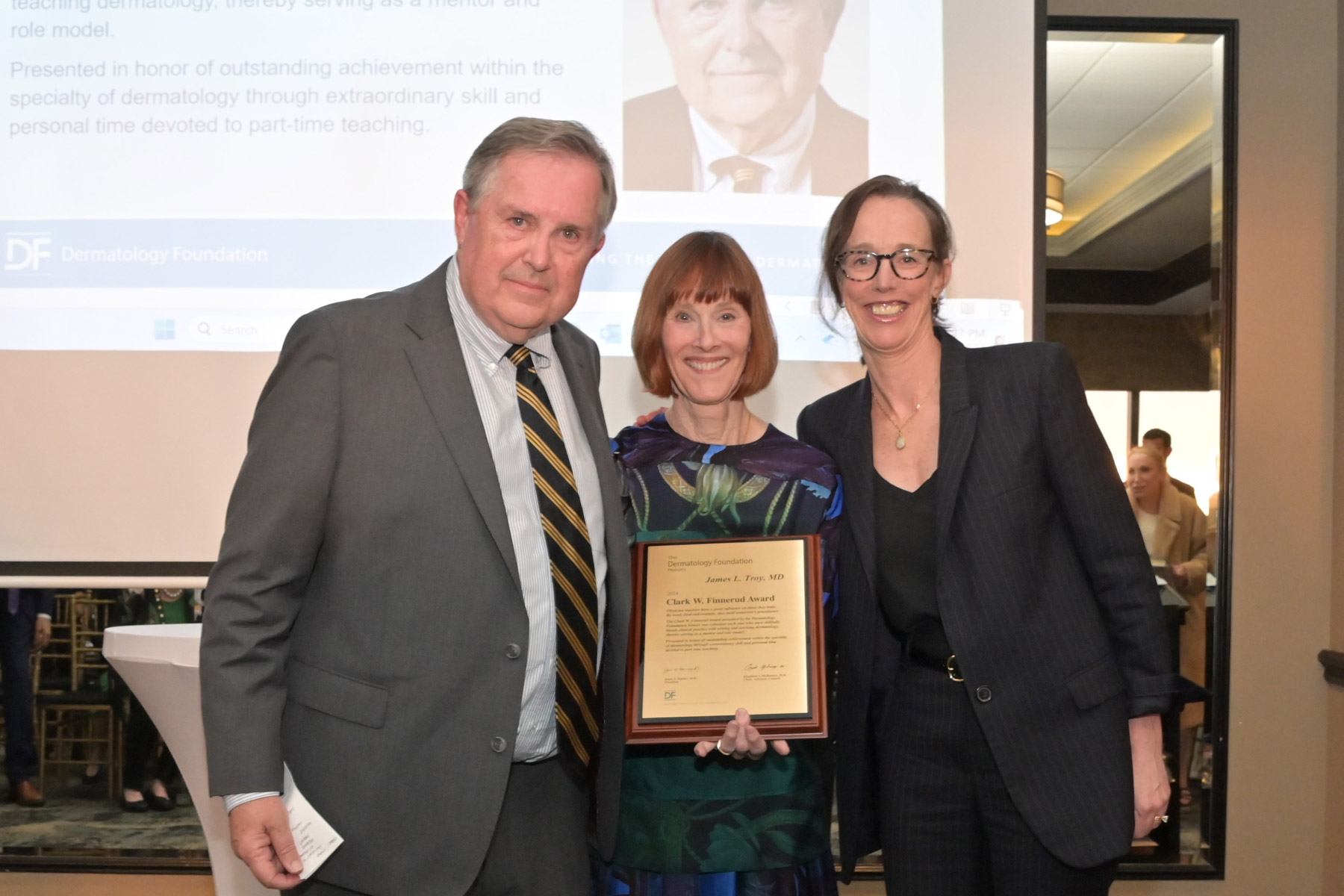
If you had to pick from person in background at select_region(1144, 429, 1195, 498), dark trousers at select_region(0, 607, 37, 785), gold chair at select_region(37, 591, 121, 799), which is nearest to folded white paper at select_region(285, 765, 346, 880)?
gold chair at select_region(37, 591, 121, 799)

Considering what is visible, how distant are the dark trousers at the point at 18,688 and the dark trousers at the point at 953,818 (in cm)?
319

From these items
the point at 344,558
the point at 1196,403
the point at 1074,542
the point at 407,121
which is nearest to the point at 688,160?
the point at 407,121

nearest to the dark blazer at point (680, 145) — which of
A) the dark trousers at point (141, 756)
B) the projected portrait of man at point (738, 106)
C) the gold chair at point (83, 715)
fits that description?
the projected portrait of man at point (738, 106)

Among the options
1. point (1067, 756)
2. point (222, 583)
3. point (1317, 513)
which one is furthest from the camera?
point (1317, 513)

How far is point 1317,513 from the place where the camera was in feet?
11.8

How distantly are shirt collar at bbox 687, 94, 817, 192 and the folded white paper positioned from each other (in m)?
2.04

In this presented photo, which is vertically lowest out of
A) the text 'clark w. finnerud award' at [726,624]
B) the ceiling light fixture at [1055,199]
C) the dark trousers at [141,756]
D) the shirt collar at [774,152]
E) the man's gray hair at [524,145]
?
the dark trousers at [141,756]

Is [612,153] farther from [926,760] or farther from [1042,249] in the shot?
[926,760]

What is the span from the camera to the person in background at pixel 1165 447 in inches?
146

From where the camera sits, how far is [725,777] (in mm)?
1824

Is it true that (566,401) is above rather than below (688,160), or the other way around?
below

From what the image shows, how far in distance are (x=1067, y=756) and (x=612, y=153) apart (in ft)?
6.61

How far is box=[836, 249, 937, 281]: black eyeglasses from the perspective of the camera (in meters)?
1.90

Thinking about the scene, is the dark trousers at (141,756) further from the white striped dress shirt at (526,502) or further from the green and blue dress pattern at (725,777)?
the white striped dress shirt at (526,502)
